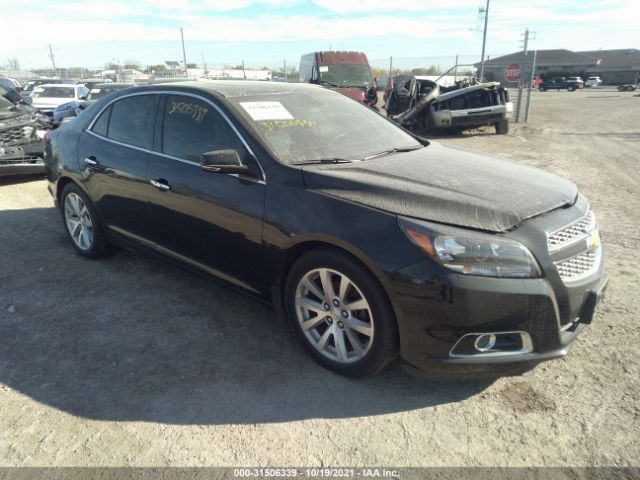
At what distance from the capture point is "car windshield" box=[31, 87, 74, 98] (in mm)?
16953

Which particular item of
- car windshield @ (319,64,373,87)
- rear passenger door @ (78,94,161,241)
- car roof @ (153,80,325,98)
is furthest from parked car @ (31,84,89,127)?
car roof @ (153,80,325,98)

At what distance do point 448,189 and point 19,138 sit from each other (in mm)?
7395

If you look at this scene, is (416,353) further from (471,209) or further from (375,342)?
(471,209)

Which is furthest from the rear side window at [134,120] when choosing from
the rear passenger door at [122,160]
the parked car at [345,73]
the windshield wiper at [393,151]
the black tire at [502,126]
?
the parked car at [345,73]

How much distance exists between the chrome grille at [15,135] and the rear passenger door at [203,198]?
16.6 feet

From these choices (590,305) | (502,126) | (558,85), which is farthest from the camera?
(558,85)

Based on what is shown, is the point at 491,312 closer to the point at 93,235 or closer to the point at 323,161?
the point at 323,161

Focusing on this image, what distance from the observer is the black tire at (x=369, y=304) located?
254 cm

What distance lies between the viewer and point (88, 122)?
14.8 feet

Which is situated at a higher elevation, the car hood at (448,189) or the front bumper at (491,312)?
the car hood at (448,189)

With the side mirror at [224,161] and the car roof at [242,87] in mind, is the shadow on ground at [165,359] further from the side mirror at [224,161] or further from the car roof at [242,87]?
the car roof at [242,87]

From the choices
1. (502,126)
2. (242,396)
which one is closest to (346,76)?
(502,126)

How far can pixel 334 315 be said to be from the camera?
2.80 m

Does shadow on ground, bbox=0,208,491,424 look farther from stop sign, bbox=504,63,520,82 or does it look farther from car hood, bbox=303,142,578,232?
stop sign, bbox=504,63,520,82
